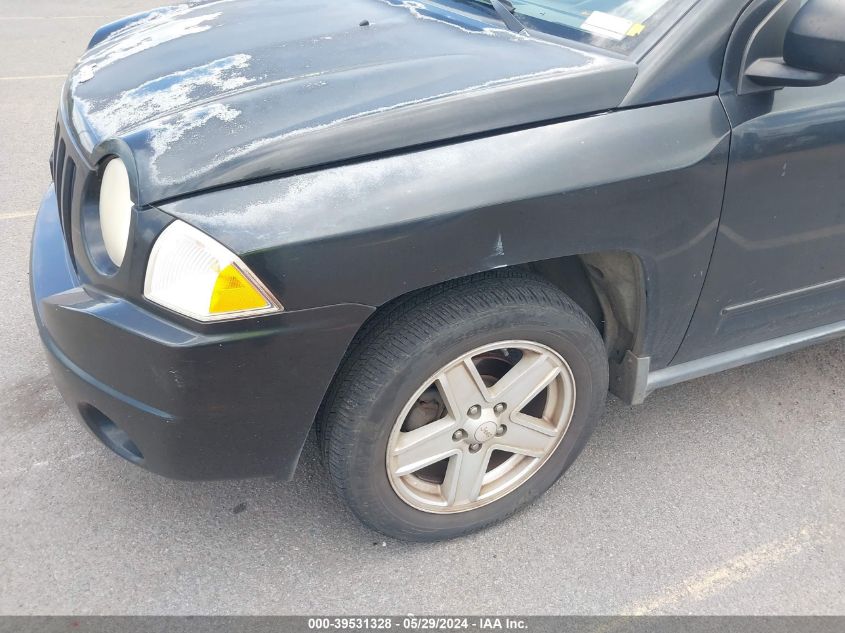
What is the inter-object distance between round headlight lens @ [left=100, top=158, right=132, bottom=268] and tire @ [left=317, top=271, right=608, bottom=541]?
0.61m

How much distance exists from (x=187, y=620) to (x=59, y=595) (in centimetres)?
36

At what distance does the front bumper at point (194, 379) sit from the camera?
1.67m

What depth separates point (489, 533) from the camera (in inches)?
91.4

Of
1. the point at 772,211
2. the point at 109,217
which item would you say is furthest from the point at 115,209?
the point at 772,211

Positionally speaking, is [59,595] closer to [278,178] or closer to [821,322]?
[278,178]

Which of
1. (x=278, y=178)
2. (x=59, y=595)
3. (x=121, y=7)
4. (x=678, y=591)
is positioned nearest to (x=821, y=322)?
(x=678, y=591)

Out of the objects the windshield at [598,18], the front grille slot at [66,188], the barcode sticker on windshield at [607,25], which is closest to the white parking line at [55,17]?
the front grille slot at [66,188]

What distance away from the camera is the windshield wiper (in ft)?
7.59

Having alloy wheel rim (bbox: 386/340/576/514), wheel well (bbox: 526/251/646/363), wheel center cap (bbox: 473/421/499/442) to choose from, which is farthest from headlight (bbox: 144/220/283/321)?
wheel well (bbox: 526/251/646/363)

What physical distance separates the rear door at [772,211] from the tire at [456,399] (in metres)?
0.41

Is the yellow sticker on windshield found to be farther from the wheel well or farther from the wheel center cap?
the wheel center cap

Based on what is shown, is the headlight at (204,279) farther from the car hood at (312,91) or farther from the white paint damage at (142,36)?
the white paint damage at (142,36)

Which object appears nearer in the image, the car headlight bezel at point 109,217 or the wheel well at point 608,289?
the car headlight bezel at point 109,217

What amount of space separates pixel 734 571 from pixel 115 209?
1963 mm
